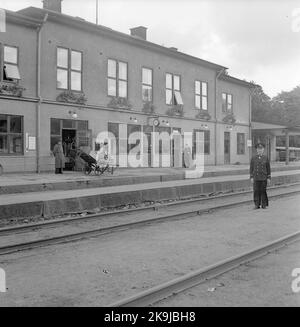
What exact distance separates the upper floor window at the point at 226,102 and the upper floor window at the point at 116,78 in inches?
453

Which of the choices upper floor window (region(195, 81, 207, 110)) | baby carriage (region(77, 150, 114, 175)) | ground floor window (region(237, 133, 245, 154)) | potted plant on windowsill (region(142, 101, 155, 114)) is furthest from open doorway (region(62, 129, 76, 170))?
ground floor window (region(237, 133, 245, 154))

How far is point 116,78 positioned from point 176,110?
5.83m

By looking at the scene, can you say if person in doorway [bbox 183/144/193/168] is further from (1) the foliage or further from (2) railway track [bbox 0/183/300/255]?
(1) the foliage

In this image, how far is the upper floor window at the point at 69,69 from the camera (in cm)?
2397

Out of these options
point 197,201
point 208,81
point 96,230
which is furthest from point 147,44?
point 96,230

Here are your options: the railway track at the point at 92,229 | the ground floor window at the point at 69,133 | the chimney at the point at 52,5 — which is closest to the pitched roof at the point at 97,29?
the chimney at the point at 52,5

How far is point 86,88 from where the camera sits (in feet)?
83.0

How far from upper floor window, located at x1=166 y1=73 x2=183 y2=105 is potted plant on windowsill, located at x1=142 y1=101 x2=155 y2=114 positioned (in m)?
1.87

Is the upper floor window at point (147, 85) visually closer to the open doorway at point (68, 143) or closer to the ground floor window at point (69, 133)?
the ground floor window at point (69, 133)

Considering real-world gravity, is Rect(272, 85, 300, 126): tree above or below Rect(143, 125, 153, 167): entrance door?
above

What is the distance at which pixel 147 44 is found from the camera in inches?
1140

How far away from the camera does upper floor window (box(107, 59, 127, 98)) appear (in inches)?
1060
